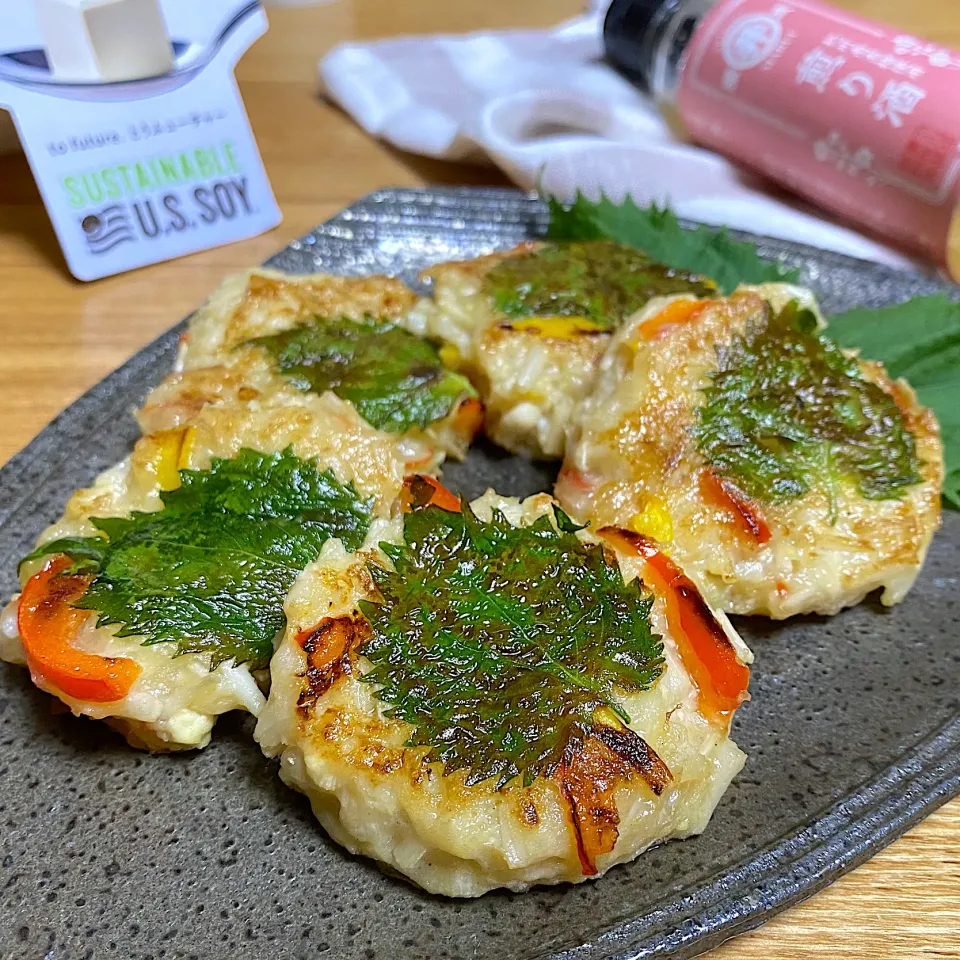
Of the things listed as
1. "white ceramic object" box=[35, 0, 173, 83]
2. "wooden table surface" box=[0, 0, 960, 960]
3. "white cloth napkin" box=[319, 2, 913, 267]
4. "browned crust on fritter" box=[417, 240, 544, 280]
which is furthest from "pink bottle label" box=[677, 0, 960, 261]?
"white ceramic object" box=[35, 0, 173, 83]

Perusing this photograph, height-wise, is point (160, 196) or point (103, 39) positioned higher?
point (103, 39)

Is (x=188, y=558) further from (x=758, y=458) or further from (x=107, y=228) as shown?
(x=107, y=228)

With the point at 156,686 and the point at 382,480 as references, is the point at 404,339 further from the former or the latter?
the point at 156,686

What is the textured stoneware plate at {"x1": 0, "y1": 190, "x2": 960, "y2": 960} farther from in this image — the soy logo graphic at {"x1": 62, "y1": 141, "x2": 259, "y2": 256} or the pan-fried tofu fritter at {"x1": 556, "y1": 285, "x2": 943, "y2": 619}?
the soy logo graphic at {"x1": 62, "y1": 141, "x2": 259, "y2": 256}

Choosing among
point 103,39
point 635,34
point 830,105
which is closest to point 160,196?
point 103,39

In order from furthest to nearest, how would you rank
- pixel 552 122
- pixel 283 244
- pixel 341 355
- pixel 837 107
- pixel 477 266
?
1. pixel 552 122
2. pixel 283 244
3. pixel 837 107
4. pixel 477 266
5. pixel 341 355

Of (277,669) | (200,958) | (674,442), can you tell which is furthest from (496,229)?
(200,958)
